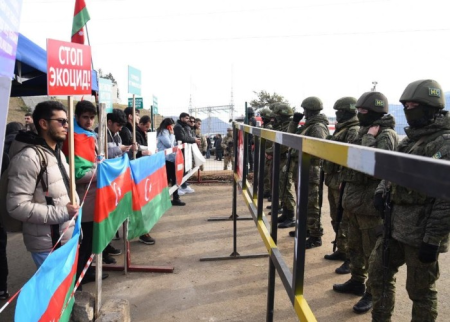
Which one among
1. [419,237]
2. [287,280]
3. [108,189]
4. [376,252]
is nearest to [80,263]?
[108,189]

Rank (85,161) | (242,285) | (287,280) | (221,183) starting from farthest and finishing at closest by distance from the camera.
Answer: (221,183), (242,285), (85,161), (287,280)

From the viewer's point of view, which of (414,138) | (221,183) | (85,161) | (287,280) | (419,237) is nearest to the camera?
(287,280)

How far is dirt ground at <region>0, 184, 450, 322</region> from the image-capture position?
3.64m

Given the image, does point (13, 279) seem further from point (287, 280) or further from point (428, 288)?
point (428, 288)

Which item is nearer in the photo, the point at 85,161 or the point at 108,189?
the point at 108,189

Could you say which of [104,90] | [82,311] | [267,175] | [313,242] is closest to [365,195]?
[313,242]

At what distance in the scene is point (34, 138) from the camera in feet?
9.19

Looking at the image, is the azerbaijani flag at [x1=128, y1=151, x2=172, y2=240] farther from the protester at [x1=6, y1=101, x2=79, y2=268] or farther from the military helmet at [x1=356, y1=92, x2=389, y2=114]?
the military helmet at [x1=356, y1=92, x2=389, y2=114]

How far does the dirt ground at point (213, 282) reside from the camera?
364cm

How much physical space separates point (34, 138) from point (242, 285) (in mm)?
2704

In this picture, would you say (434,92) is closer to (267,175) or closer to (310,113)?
(310,113)

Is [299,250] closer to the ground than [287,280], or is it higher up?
higher up

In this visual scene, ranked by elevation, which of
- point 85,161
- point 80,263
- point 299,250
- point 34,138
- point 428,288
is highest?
point 34,138

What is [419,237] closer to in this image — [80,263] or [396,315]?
[396,315]
